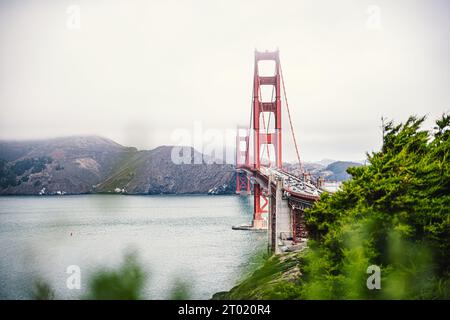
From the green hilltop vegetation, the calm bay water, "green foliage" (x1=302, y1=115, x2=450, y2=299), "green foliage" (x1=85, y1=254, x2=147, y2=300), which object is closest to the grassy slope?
the green hilltop vegetation

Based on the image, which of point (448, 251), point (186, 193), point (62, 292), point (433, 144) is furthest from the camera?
point (186, 193)

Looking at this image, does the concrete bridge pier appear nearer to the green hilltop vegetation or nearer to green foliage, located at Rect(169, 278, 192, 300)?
the green hilltop vegetation

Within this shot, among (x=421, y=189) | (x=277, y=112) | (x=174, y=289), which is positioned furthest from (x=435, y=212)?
(x=277, y=112)

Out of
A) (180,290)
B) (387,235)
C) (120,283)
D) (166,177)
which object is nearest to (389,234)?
(387,235)

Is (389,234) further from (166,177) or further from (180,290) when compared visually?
(166,177)

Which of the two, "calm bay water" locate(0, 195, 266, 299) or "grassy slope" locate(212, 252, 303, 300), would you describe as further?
"calm bay water" locate(0, 195, 266, 299)

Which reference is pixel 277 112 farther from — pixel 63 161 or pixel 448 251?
pixel 63 161
